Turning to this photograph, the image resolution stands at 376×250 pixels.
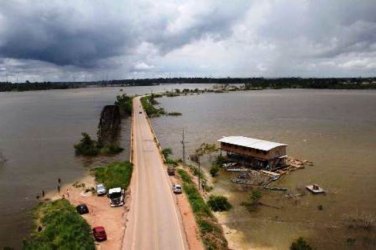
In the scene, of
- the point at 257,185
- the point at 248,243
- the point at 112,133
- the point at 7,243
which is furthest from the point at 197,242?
the point at 112,133

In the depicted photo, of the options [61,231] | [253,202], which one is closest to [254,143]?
[253,202]

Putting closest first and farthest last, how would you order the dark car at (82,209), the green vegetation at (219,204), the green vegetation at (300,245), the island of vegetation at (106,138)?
the green vegetation at (300,245) → the dark car at (82,209) → the green vegetation at (219,204) → the island of vegetation at (106,138)

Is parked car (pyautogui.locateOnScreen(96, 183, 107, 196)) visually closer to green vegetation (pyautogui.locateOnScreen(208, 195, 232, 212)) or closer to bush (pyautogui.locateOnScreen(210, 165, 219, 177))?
green vegetation (pyautogui.locateOnScreen(208, 195, 232, 212))

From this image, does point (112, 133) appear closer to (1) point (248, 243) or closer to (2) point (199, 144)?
(2) point (199, 144)

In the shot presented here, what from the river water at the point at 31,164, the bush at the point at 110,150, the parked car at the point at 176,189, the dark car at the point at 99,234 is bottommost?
the river water at the point at 31,164

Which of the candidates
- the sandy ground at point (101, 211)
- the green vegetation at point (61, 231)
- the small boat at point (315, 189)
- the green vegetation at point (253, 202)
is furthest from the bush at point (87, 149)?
the small boat at point (315, 189)

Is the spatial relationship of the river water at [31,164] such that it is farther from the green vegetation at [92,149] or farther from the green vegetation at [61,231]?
the green vegetation at [61,231]

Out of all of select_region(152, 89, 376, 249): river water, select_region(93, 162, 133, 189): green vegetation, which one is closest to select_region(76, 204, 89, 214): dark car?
select_region(93, 162, 133, 189): green vegetation
